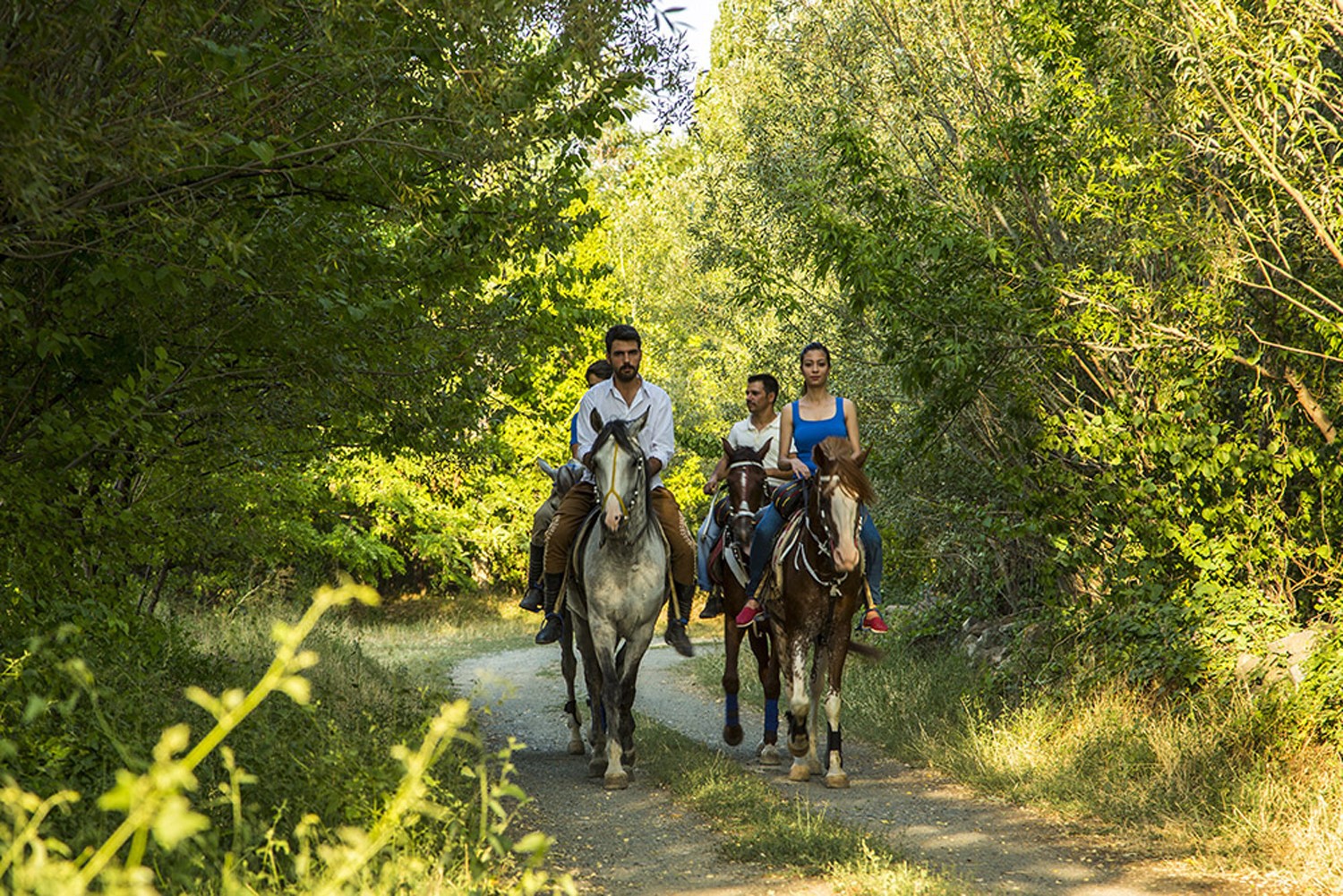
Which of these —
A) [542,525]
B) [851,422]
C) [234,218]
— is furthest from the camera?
[542,525]

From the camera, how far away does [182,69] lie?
18.4ft

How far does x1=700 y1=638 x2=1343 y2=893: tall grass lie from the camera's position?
6.83m

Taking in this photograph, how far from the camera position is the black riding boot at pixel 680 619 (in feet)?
32.8

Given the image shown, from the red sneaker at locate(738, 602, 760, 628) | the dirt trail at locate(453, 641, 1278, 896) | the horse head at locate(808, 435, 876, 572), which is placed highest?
the horse head at locate(808, 435, 876, 572)

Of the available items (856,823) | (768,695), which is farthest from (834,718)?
(856,823)

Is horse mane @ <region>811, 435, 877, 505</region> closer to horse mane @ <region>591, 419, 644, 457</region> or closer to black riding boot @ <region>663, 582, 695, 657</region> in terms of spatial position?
horse mane @ <region>591, 419, 644, 457</region>

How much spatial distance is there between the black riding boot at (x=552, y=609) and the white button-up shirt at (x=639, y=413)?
92 cm

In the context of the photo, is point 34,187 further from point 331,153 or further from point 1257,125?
point 1257,125

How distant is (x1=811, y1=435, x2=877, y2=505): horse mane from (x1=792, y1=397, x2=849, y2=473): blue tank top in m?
0.86

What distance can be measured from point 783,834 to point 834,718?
2.67m

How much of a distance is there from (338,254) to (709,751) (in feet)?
17.9

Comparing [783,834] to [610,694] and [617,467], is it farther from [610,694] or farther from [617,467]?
[617,467]

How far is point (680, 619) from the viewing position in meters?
10.1

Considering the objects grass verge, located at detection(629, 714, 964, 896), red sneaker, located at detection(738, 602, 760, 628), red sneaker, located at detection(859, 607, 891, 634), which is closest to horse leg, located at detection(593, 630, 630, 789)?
grass verge, located at detection(629, 714, 964, 896)
